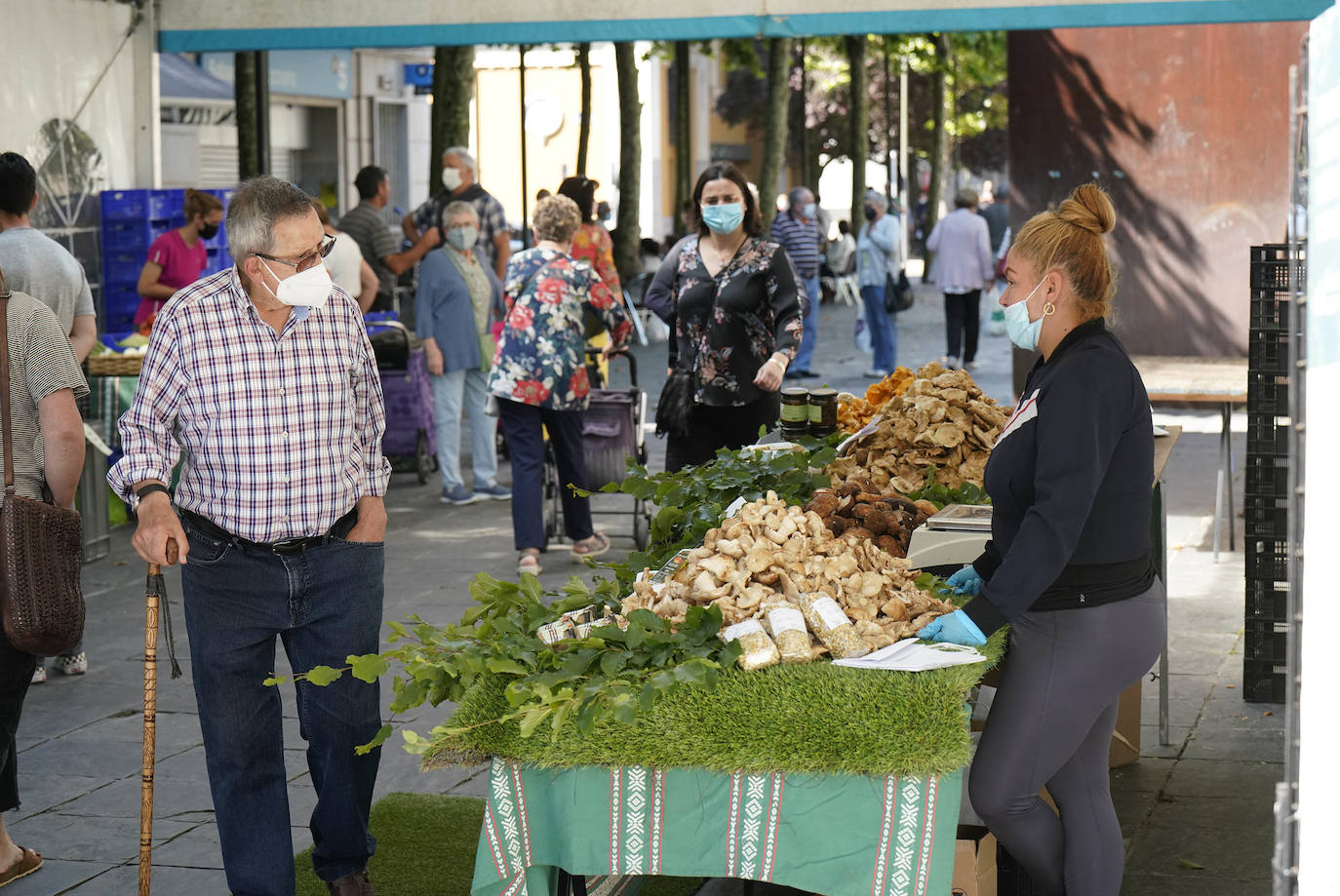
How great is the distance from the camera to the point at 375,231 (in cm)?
1341

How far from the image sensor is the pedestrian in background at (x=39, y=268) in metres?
6.53

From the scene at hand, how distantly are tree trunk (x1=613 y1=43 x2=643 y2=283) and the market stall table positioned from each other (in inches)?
507

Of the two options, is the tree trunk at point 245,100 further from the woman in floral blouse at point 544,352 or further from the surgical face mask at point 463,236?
the woman in floral blouse at point 544,352

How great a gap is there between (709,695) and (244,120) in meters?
12.9

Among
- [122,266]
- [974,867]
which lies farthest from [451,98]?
[974,867]

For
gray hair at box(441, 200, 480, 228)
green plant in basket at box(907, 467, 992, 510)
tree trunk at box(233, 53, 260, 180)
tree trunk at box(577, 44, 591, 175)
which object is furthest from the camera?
tree trunk at box(577, 44, 591, 175)

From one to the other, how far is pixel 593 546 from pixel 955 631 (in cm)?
584

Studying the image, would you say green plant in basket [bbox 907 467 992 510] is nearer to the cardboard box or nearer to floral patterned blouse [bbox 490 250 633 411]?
the cardboard box

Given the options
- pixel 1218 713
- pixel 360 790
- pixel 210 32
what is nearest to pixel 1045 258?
pixel 360 790

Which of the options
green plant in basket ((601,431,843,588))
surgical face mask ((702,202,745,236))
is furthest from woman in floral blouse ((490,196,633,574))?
green plant in basket ((601,431,843,588))

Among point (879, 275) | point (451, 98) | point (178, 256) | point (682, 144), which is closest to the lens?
point (178, 256)

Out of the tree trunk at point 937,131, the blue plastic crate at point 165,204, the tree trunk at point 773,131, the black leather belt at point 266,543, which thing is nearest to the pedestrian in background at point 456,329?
the blue plastic crate at point 165,204

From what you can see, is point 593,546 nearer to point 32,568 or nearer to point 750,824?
point 32,568

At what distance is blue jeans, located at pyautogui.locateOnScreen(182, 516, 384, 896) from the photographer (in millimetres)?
4234
